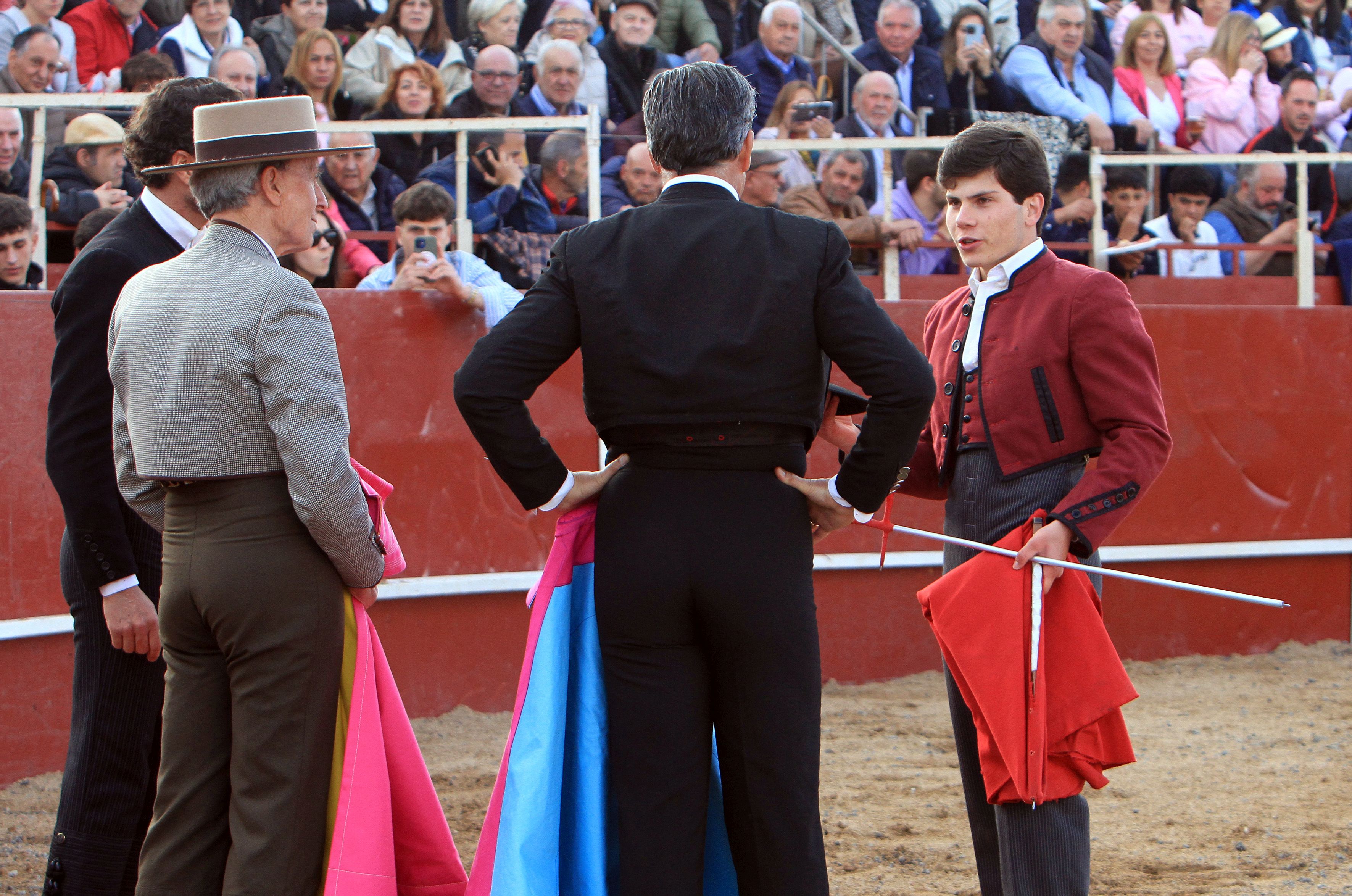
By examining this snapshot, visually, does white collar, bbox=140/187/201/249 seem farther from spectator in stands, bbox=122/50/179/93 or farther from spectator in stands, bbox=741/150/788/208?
spectator in stands, bbox=741/150/788/208

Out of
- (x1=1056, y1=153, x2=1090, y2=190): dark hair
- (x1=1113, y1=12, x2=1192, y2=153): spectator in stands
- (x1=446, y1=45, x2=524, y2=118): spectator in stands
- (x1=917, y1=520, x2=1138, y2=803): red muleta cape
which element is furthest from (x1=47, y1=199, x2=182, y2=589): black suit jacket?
(x1=1113, y1=12, x2=1192, y2=153): spectator in stands

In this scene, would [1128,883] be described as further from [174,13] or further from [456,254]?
[174,13]

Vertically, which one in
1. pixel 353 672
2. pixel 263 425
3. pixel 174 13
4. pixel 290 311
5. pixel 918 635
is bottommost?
pixel 918 635

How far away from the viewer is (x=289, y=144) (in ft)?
7.43

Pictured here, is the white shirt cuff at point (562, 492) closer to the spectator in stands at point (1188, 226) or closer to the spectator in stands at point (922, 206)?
the spectator in stands at point (922, 206)

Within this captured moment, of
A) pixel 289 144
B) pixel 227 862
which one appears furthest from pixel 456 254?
pixel 227 862

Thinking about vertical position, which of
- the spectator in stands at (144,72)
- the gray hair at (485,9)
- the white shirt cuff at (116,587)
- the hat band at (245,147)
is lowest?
the white shirt cuff at (116,587)

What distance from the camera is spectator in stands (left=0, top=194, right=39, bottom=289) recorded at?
4.69 metres

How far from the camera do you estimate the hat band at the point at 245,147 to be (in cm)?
225

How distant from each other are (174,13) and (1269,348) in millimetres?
5486

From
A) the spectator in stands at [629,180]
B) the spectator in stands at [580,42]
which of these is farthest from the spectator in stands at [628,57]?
the spectator in stands at [629,180]

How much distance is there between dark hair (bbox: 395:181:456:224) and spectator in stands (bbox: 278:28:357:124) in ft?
4.91

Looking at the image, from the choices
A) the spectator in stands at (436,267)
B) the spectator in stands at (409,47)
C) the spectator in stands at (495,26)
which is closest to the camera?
the spectator in stands at (436,267)

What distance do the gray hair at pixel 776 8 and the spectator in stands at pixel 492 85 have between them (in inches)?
67.9
